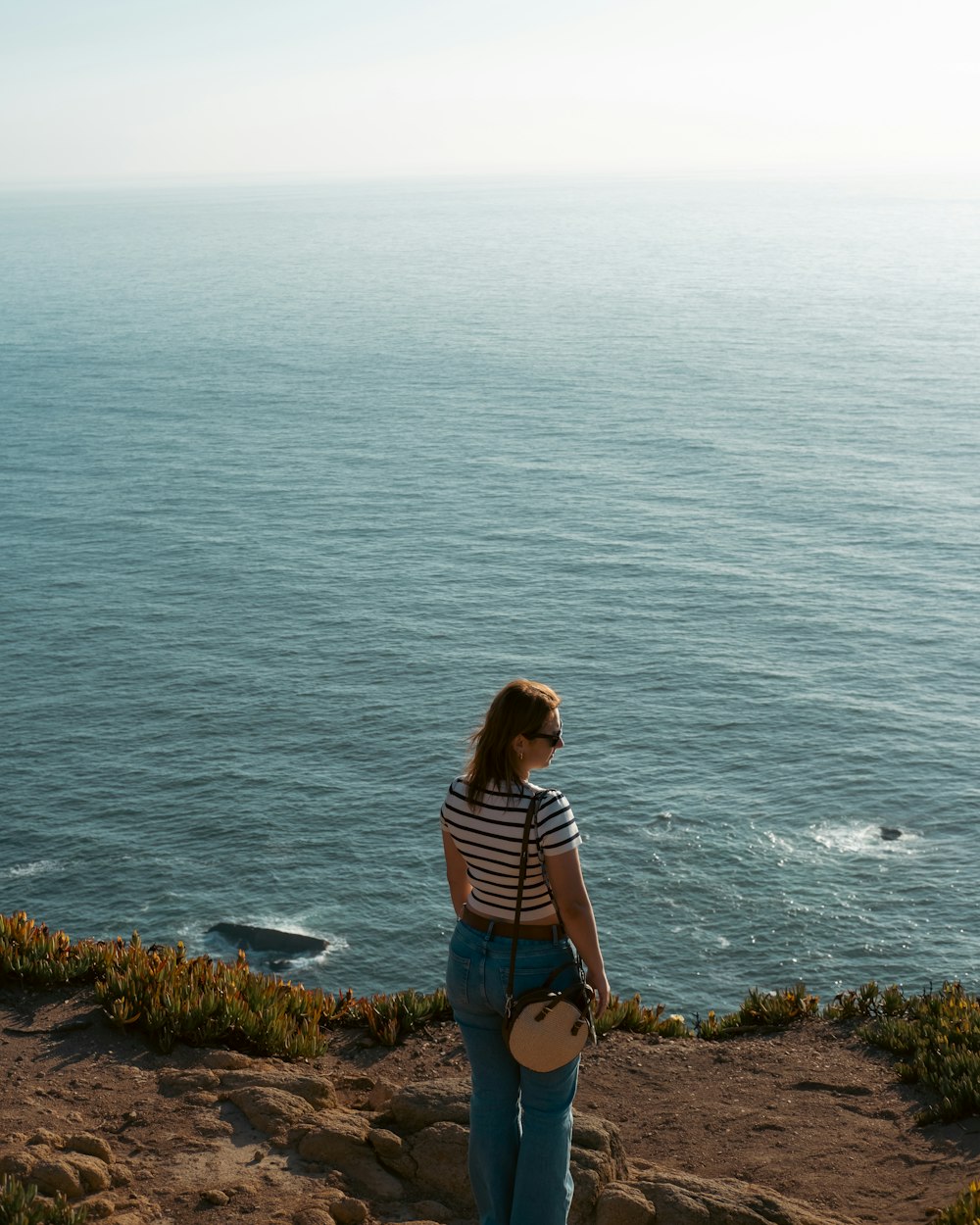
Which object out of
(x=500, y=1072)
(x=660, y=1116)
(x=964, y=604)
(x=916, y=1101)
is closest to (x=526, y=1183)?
(x=500, y=1072)

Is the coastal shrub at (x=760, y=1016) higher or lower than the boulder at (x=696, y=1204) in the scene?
lower

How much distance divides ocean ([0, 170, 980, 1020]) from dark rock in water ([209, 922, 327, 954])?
0.73 m

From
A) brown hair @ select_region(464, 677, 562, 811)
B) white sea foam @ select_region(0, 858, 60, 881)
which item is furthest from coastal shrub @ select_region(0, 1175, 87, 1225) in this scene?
white sea foam @ select_region(0, 858, 60, 881)

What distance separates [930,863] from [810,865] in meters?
5.91

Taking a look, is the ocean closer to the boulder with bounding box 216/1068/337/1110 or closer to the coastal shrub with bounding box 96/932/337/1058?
the coastal shrub with bounding box 96/932/337/1058

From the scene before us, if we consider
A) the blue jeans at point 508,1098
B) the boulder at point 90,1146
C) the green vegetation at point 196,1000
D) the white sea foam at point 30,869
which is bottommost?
the white sea foam at point 30,869

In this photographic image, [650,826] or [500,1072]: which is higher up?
Answer: [500,1072]

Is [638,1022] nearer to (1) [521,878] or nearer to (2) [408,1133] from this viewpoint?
(2) [408,1133]

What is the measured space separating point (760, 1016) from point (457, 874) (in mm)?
8839

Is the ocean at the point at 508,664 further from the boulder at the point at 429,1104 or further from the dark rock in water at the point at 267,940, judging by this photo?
the boulder at the point at 429,1104

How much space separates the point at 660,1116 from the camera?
11.6 meters

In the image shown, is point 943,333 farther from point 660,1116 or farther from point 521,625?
point 660,1116

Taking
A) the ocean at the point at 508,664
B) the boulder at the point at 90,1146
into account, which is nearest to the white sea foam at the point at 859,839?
the ocean at the point at 508,664

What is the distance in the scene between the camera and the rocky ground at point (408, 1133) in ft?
28.5
